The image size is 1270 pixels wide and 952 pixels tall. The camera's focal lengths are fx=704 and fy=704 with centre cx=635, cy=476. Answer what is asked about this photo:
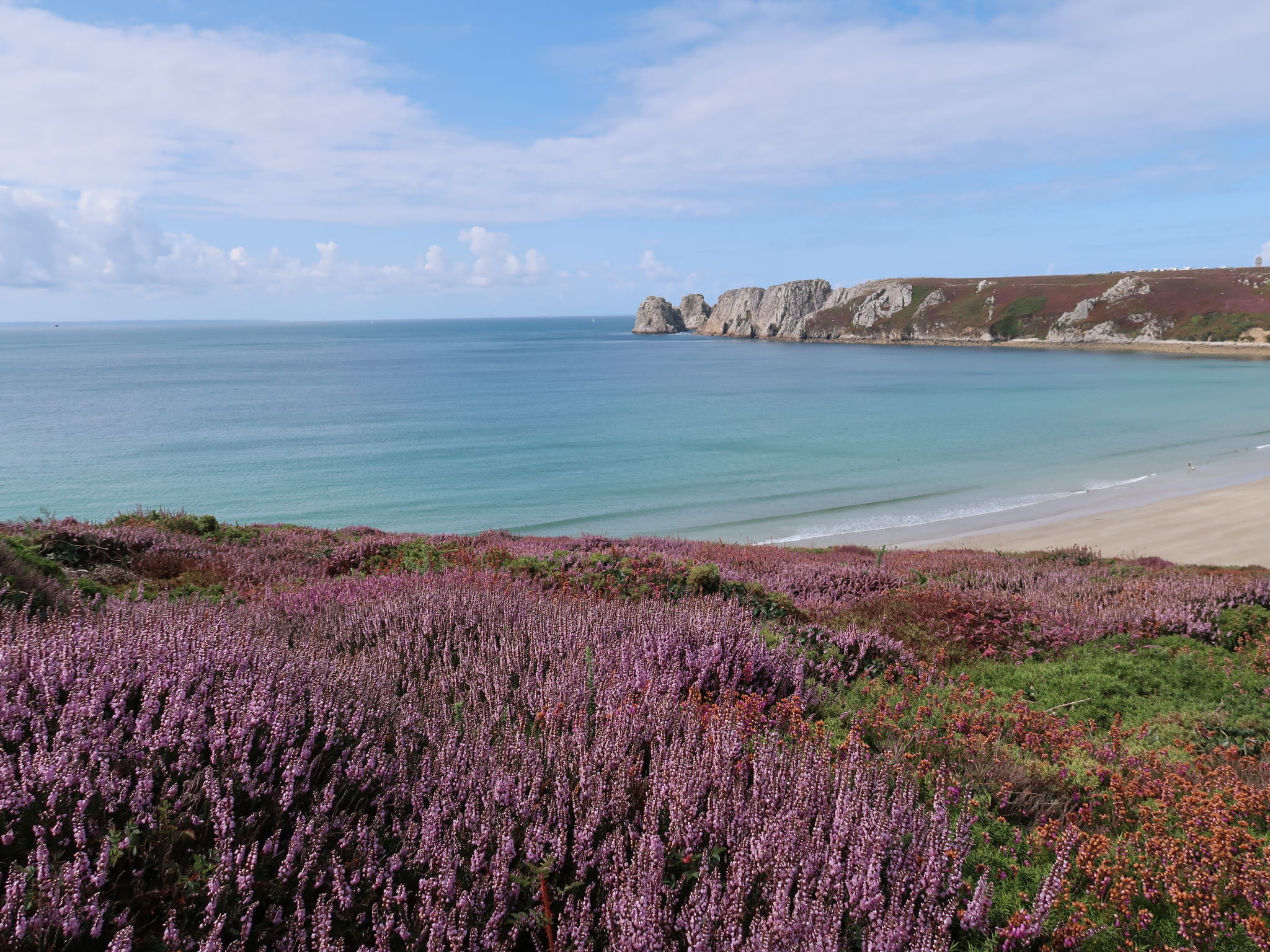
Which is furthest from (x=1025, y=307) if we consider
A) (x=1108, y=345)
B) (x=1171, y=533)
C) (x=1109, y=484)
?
(x=1171, y=533)

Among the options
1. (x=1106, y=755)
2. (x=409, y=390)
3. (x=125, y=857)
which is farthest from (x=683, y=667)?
(x=409, y=390)

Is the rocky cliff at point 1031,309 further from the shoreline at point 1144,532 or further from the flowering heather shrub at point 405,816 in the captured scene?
the flowering heather shrub at point 405,816

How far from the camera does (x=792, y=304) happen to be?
7116 inches

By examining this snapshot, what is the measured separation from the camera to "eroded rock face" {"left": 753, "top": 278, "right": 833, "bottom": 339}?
179 meters

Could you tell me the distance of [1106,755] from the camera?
485 centimetres

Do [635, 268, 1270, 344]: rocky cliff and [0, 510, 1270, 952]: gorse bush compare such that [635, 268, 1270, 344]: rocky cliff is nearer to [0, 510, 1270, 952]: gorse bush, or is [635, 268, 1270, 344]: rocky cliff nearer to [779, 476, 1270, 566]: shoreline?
[779, 476, 1270, 566]: shoreline

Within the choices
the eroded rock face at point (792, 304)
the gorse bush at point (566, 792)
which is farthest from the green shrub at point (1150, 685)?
the eroded rock face at point (792, 304)

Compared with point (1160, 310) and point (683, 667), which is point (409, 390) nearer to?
point (683, 667)

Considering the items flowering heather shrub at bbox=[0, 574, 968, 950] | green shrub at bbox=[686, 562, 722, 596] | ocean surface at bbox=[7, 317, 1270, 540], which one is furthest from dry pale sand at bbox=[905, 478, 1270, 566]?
flowering heather shrub at bbox=[0, 574, 968, 950]

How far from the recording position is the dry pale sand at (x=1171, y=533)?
71.4 feet

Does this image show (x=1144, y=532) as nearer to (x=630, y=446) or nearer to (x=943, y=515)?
(x=943, y=515)

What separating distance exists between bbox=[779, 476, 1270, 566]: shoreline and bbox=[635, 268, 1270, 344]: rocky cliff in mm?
106571

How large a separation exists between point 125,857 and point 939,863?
9.58 feet

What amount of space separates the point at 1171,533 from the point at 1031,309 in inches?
5366
